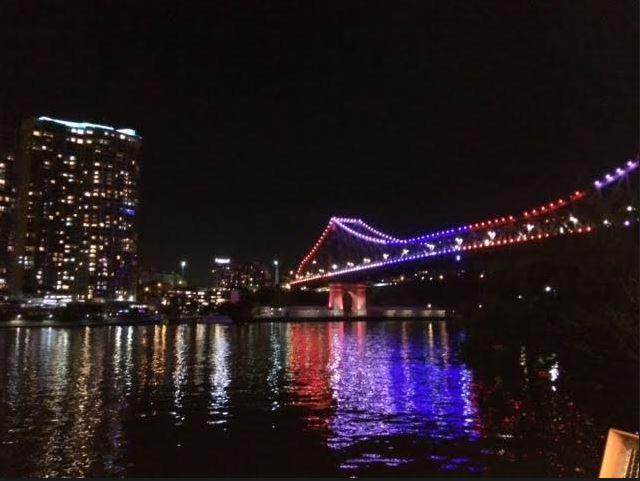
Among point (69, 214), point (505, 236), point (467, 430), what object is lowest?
point (467, 430)

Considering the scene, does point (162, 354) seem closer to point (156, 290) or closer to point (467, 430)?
point (467, 430)

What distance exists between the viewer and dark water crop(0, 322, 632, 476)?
16031mm

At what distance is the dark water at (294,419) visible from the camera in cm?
1603

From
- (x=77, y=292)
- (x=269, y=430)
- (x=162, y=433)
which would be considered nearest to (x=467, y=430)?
(x=269, y=430)

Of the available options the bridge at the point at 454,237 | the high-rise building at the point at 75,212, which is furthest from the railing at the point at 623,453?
the high-rise building at the point at 75,212

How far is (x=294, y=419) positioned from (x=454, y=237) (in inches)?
3213

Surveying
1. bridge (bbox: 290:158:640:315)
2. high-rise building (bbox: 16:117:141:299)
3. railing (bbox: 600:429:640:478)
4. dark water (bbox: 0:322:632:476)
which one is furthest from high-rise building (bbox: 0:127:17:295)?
railing (bbox: 600:429:640:478)

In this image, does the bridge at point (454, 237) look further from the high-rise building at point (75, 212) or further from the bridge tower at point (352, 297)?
the high-rise building at point (75, 212)

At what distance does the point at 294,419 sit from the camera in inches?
854

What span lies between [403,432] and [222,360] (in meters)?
24.2

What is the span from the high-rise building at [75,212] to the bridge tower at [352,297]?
187 ft

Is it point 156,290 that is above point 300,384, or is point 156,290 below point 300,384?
above

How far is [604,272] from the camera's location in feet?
89.3

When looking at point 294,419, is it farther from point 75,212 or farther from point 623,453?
point 75,212
